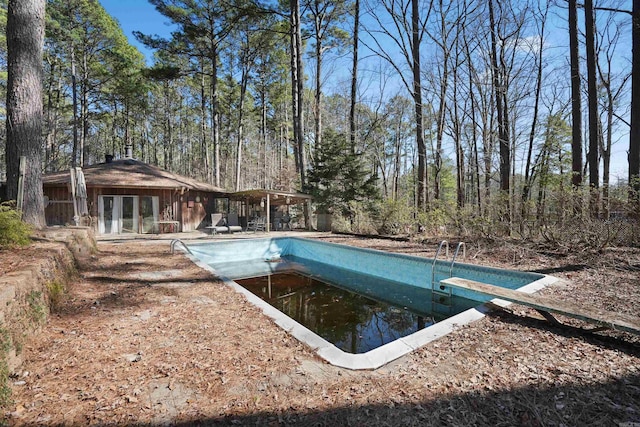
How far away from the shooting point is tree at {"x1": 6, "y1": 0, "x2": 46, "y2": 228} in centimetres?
509

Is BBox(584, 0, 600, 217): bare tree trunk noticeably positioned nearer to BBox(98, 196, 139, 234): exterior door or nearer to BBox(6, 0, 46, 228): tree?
BBox(6, 0, 46, 228): tree

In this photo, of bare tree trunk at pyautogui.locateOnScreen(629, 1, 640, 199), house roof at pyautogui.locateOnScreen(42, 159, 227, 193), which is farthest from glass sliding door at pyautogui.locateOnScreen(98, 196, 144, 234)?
bare tree trunk at pyautogui.locateOnScreen(629, 1, 640, 199)

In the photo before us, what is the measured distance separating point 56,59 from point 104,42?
4175 mm

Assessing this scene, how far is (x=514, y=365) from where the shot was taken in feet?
8.04

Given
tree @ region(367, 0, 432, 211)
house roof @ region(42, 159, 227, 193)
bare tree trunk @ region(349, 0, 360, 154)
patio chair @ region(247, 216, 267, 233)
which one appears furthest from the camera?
bare tree trunk @ region(349, 0, 360, 154)

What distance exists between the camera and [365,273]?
7930mm

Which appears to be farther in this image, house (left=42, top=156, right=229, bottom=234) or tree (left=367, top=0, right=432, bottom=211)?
house (left=42, top=156, right=229, bottom=234)

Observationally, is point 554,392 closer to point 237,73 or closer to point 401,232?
point 401,232

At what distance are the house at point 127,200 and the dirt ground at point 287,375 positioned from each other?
10438 millimetres

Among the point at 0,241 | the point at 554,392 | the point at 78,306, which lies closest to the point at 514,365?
the point at 554,392

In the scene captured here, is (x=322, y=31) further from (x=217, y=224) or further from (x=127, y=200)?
(x=127, y=200)

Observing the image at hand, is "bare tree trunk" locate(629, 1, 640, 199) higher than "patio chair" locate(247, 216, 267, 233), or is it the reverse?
"bare tree trunk" locate(629, 1, 640, 199)

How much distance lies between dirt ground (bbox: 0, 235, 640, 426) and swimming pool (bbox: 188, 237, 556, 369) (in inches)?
5.6

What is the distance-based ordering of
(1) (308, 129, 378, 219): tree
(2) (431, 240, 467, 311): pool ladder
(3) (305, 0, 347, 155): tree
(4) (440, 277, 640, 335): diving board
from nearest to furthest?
1. (4) (440, 277, 640, 335): diving board
2. (2) (431, 240, 467, 311): pool ladder
3. (1) (308, 129, 378, 219): tree
4. (3) (305, 0, 347, 155): tree
